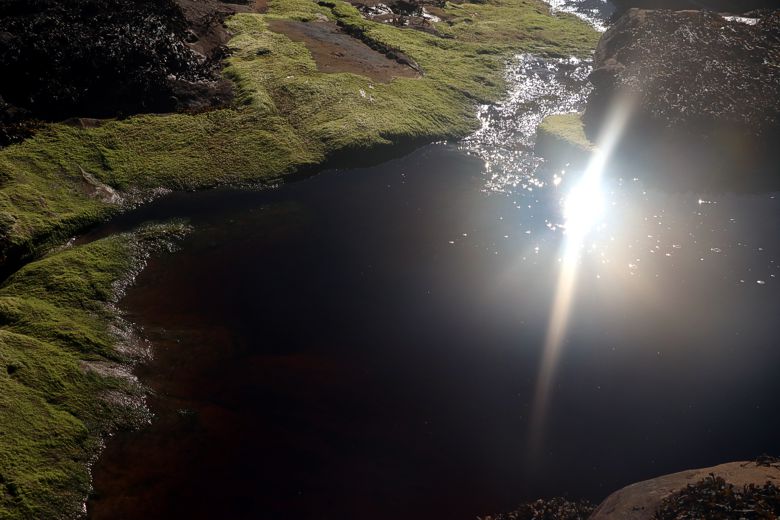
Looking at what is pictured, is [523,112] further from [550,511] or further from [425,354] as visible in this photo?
[550,511]

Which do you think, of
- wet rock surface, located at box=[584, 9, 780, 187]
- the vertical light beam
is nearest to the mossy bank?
the vertical light beam

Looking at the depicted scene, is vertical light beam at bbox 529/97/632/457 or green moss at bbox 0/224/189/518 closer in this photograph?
green moss at bbox 0/224/189/518

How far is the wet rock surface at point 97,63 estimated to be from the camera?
22734 mm

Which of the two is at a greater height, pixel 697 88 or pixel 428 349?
pixel 697 88

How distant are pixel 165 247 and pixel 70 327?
4181 millimetres

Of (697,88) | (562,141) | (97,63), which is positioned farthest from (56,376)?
(697,88)

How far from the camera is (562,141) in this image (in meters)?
Answer: 25.1

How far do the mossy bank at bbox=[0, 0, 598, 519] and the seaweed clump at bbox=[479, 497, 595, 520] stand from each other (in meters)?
8.45

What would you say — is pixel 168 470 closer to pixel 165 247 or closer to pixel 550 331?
pixel 165 247

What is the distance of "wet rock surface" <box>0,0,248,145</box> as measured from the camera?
74.6 feet

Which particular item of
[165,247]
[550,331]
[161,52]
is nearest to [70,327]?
[165,247]

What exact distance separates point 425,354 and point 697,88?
65.3 ft

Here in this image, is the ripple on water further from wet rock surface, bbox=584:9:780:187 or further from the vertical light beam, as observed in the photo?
wet rock surface, bbox=584:9:780:187

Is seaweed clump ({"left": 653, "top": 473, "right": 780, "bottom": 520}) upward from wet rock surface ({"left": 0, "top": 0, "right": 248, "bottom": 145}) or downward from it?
downward
